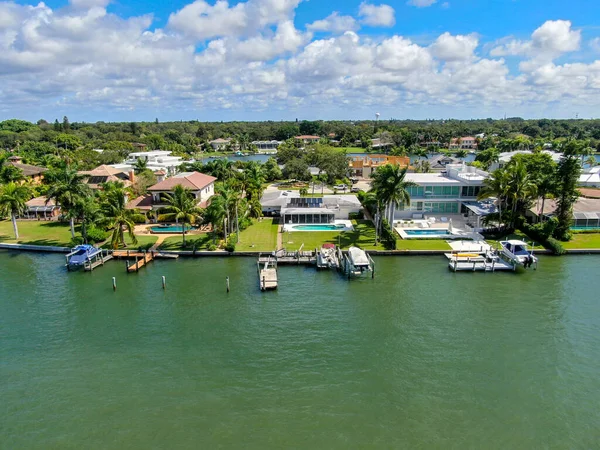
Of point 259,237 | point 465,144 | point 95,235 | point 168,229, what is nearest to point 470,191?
point 259,237

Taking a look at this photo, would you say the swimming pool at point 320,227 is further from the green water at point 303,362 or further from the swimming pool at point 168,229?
the green water at point 303,362

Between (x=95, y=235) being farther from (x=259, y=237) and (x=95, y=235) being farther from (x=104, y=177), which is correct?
(x=104, y=177)

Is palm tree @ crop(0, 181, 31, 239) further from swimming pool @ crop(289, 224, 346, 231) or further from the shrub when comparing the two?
swimming pool @ crop(289, 224, 346, 231)

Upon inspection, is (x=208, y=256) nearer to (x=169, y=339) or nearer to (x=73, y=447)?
(x=169, y=339)

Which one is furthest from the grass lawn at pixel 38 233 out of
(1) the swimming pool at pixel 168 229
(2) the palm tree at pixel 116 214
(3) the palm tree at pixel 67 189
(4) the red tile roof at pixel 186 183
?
(4) the red tile roof at pixel 186 183

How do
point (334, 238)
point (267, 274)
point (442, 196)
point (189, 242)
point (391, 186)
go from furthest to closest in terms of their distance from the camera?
point (442, 196) < point (334, 238) < point (189, 242) < point (391, 186) < point (267, 274)

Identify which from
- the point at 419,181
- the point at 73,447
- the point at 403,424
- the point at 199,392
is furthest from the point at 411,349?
the point at 419,181

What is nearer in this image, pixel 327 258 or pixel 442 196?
pixel 327 258
